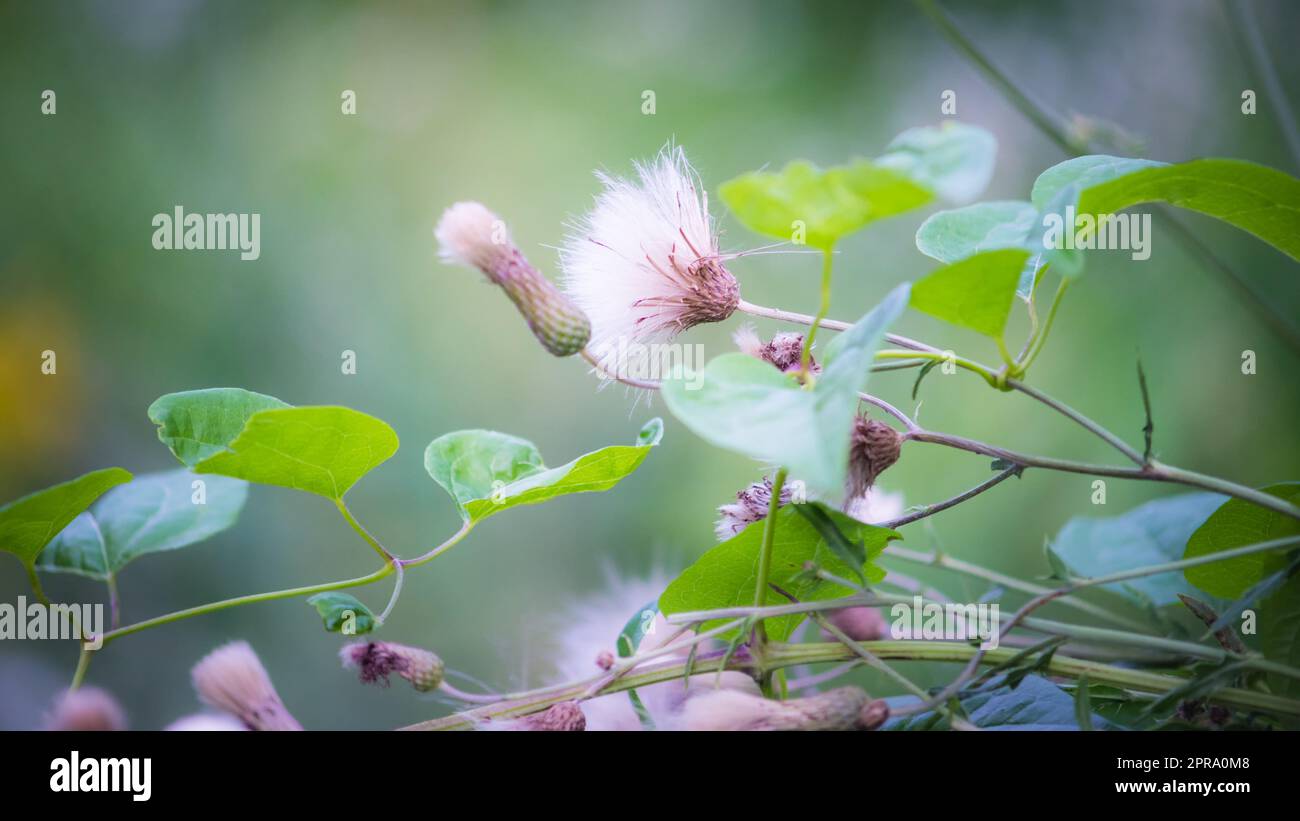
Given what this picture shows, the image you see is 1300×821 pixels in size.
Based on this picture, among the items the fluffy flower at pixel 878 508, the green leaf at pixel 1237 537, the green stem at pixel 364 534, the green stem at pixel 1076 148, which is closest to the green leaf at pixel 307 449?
the green stem at pixel 364 534

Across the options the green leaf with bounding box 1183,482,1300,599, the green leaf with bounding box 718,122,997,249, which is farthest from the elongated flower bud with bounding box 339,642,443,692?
the green leaf with bounding box 1183,482,1300,599

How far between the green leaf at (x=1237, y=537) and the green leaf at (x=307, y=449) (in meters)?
0.36

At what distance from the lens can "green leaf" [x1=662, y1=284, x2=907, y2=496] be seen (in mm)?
228

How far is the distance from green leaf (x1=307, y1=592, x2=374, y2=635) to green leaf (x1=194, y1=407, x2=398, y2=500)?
42mm

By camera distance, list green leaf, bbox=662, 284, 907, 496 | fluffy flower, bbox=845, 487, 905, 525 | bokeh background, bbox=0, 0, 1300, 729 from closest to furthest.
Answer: green leaf, bbox=662, 284, 907, 496
fluffy flower, bbox=845, 487, 905, 525
bokeh background, bbox=0, 0, 1300, 729

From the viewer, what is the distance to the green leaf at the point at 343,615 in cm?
34

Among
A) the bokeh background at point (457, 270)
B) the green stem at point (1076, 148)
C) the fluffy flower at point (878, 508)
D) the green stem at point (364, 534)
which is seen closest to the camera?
the green stem at point (364, 534)

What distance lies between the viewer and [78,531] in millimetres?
416

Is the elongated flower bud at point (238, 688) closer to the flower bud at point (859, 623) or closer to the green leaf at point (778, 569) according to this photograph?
the green leaf at point (778, 569)

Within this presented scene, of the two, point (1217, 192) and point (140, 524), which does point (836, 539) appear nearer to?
point (1217, 192)

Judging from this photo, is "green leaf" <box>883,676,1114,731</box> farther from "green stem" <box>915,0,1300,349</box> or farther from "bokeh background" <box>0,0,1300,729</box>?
"bokeh background" <box>0,0,1300,729</box>

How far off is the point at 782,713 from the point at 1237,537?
0.80ft

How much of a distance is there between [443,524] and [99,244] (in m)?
0.64
